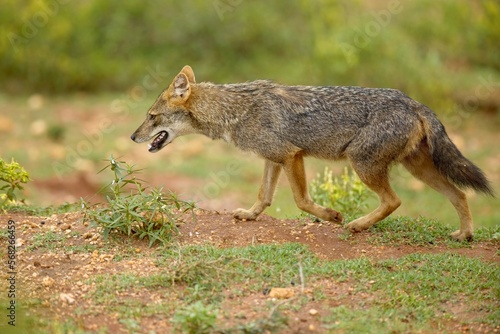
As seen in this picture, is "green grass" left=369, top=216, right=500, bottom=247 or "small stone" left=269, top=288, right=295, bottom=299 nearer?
"small stone" left=269, top=288, right=295, bottom=299

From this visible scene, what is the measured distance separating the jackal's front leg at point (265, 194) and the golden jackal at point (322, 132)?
10 millimetres

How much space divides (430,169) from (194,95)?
2524 millimetres

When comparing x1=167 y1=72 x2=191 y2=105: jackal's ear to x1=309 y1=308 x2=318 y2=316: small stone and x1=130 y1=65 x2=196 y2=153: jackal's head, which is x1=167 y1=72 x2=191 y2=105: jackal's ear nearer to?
x1=130 y1=65 x2=196 y2=153: jackal's head

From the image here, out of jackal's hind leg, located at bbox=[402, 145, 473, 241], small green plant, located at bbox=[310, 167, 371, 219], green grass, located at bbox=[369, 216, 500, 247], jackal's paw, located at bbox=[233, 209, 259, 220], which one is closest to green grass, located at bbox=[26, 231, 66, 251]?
jackal's paw, located at bbox=[233, 209, 259, 220]

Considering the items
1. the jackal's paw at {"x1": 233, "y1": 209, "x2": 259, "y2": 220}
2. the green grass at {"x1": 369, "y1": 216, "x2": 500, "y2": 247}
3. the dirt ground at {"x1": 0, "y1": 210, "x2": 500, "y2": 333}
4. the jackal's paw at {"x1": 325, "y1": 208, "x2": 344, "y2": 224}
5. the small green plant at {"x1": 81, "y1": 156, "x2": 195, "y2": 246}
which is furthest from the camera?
the jackal's paw at {"x1": 233, "y1": 209, "x2": 259, "y2": 220}

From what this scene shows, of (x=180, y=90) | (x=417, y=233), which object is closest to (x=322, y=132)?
(x=417, y=233)

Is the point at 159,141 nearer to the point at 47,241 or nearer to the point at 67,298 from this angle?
the point at 47,241

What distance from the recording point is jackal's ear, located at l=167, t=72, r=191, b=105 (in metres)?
8.31

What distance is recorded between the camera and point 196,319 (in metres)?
5.47

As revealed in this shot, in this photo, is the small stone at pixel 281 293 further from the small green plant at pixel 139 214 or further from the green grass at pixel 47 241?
the green grass at pixel 47 241

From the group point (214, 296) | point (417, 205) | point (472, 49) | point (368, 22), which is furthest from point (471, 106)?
point (214, 296)

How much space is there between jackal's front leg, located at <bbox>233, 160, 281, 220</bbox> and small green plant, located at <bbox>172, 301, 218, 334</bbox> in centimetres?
266

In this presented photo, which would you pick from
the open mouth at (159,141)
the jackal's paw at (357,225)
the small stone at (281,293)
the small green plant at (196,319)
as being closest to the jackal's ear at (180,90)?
the open mouth at (159,141)

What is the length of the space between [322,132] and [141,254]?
2.19 m
